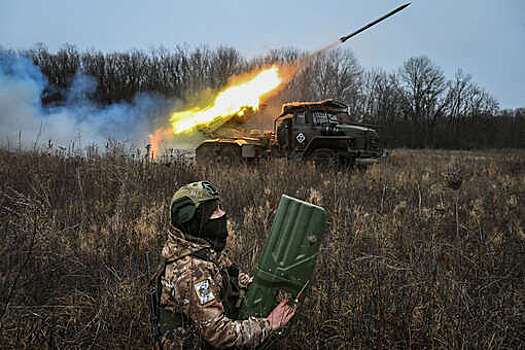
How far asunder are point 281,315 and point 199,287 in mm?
493

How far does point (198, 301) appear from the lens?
1720mm

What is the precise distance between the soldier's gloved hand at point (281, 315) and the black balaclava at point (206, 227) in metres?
0.46

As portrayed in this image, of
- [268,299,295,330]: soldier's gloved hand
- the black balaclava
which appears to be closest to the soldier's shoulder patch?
the black balaclava

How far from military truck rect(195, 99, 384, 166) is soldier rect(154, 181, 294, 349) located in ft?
31.4

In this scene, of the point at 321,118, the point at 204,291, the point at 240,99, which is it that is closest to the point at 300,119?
the point at 321,118

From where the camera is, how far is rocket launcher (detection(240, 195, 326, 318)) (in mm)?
1833

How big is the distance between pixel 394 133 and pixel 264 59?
61.5ft

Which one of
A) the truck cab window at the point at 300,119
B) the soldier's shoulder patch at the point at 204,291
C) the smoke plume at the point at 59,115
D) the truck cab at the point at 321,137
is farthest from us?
the smoke plume at the point at 59,115

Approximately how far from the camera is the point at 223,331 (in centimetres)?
172

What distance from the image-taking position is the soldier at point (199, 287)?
1730 mm

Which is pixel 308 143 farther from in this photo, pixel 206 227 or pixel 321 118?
pixel 206 227

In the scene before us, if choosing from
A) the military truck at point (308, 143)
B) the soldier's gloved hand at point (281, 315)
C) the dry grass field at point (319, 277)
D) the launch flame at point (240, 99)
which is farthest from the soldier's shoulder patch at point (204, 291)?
the launch flame at point (240, 99)

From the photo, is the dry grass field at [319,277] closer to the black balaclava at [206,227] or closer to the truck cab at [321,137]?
the black balaclava at [206,227]

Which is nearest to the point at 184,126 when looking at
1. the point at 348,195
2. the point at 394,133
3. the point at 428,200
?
the point at 348,195
